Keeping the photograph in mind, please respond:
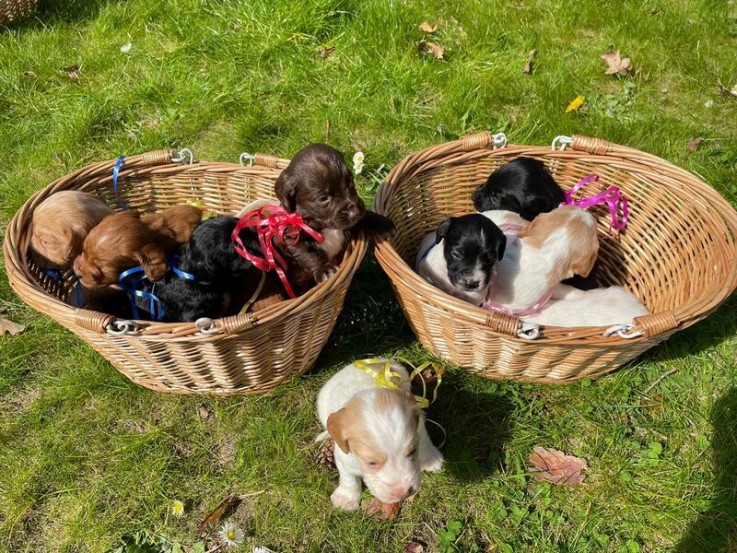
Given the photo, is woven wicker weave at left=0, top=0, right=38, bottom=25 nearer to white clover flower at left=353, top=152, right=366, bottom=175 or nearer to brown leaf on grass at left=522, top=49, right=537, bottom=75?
white clover flower at left=353, top=152, right=366, bottom=175

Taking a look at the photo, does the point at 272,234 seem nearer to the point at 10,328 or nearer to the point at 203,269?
the point at 203,269

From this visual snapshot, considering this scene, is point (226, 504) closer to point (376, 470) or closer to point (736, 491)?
point (376, 470)

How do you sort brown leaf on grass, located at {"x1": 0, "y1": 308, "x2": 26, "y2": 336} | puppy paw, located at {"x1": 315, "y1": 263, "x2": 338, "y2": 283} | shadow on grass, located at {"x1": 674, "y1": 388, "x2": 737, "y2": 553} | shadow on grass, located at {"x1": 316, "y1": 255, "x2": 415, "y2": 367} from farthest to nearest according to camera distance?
brown leaf on grass, located at {"x1": 0, "y1": 308, "x2": 26, "y2": 336} → shadow on grass, located at {"x1": 316, "y1": 255, "x2": 415, "y2": 367} → puppy paw, located at {"x1": 315, "y1": 263, "x2": 338, "y2": 283} → shadow on grass, located at {"x1": 674, "y1": 388, "x2": 737, "y2": 553}

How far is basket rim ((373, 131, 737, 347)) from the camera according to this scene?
2873 millimetres

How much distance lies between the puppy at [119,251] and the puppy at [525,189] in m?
2.30

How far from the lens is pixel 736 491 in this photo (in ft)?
10.6

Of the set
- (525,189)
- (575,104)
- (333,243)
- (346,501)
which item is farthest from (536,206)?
(346,501)

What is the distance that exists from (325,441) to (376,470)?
0.90 m

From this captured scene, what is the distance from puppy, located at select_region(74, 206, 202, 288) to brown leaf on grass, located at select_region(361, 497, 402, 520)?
5.82ft

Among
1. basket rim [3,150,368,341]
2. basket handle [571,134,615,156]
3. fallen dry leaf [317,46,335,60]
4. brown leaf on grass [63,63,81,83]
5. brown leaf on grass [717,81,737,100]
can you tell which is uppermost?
basket handle [571,134,615,156]

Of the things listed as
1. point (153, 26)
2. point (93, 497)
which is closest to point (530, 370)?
point (93, 497)

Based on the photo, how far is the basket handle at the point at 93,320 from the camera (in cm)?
275

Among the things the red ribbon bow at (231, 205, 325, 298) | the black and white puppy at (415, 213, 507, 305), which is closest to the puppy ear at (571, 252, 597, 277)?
the black and white puppy at (415, 213, 507, 305)

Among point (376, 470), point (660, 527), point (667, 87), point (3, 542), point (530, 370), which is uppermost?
point (667, 87)
